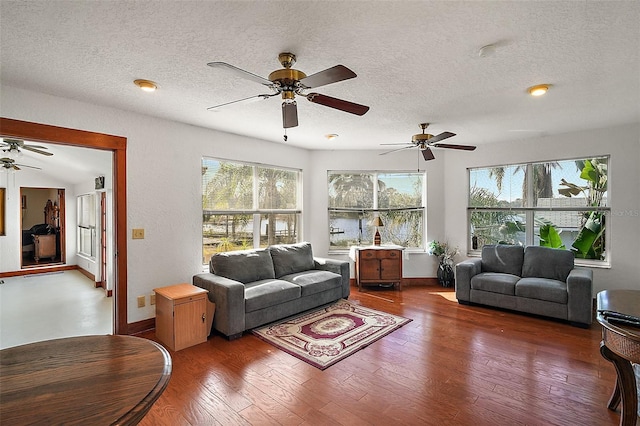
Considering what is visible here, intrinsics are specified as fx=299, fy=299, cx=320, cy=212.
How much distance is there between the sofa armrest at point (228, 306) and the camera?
3.25 metres

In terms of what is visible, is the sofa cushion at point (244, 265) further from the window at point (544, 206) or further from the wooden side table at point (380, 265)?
the window at point (544, 206)

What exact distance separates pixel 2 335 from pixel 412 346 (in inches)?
182

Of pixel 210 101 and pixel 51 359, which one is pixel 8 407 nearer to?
pixel 51 359

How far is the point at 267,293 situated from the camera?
3.56m

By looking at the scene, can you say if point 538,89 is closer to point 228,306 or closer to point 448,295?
point 448,295

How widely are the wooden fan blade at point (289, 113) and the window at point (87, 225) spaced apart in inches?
227

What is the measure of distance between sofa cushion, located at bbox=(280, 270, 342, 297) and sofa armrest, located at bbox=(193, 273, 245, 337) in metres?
0.91

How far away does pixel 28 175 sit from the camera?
6672mm

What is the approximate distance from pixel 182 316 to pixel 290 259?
1803 millimetres

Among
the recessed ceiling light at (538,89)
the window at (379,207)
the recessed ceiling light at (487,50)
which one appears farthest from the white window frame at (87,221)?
the recessed ceiling light at (538,89)

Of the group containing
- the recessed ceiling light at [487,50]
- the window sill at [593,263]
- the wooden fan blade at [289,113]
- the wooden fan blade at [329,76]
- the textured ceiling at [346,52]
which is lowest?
the window sill at [593,263]

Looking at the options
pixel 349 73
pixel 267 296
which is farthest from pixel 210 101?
pixel 267 296

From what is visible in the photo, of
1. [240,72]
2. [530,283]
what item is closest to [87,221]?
[240,72]

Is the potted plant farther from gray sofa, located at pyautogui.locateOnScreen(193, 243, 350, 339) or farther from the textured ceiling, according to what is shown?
the textured ceiling
